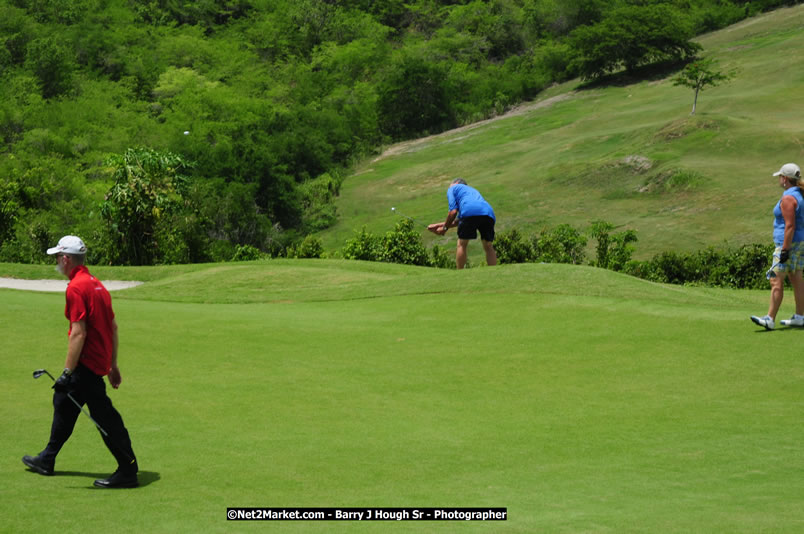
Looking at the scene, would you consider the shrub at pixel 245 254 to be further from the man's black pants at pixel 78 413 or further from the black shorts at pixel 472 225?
the man's black pants at pixel 78 413

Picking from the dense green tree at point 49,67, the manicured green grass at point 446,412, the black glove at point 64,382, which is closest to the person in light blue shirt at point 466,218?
the manicured green grass at point 446,412

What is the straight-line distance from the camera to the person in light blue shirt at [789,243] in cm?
1251

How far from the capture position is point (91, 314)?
314 inches

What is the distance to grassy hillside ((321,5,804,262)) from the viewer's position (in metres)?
57.5

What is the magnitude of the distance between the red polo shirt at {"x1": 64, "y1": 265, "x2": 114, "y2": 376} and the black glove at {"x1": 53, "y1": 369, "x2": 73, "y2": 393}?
0.56ft

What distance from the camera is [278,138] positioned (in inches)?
3762

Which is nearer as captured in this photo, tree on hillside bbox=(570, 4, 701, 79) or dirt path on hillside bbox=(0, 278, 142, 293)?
dirt path on hillside bbox=(0, 278, 142, 293)

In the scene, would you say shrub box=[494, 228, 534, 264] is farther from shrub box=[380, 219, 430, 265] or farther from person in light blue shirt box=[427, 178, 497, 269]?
person in light blue shirt box=[427, 178, 497, 269]

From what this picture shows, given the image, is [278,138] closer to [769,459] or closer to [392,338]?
[392,338]

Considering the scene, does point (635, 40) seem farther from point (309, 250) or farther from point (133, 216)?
point (133, 216)

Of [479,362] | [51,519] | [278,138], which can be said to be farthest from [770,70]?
[51,519]

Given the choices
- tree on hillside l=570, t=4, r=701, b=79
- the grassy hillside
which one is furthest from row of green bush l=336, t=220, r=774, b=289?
tree on hillside l=570, t=4, r=701, b=79

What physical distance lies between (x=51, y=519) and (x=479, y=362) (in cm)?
702

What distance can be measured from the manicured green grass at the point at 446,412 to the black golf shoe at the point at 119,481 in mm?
156
